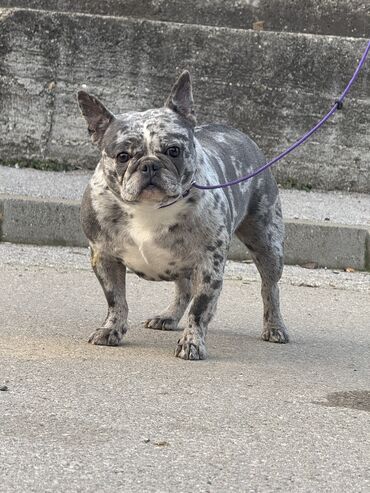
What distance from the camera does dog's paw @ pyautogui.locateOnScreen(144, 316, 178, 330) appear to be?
20.6 ft

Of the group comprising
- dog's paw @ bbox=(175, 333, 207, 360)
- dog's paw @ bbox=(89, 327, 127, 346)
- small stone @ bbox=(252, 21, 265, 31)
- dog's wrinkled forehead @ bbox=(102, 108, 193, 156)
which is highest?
dog's wrinkled forehead @ bbox=(102, 108, 193, 156)

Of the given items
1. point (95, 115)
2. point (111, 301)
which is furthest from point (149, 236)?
point (95, 115)

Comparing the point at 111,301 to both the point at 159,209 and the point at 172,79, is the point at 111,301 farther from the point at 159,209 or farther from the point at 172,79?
the point at 172,79

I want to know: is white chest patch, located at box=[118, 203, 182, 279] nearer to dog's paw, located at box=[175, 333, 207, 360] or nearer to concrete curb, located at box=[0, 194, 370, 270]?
dog's paw, located at box=[175, 333, 207, 360]

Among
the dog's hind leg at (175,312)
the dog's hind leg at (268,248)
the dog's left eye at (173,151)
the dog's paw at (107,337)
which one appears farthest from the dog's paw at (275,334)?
the dog's left eye at (173,151)

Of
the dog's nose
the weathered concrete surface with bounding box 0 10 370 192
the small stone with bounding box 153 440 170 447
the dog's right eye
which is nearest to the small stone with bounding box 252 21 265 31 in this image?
the weathered concrete surface with bounding box 0 10 370 192

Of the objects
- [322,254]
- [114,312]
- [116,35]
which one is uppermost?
[116,35]

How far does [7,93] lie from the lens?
10.1 m

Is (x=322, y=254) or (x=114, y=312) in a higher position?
(x=114, y=312)

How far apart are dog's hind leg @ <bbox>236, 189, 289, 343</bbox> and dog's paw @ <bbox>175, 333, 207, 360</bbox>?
872 mm

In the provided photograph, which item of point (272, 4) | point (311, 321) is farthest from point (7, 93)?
point (311, 321)

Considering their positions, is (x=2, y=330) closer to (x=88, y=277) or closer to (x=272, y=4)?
(x=88, y=277)

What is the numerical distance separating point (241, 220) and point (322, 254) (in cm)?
250

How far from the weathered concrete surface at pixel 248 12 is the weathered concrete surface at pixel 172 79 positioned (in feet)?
2.21
